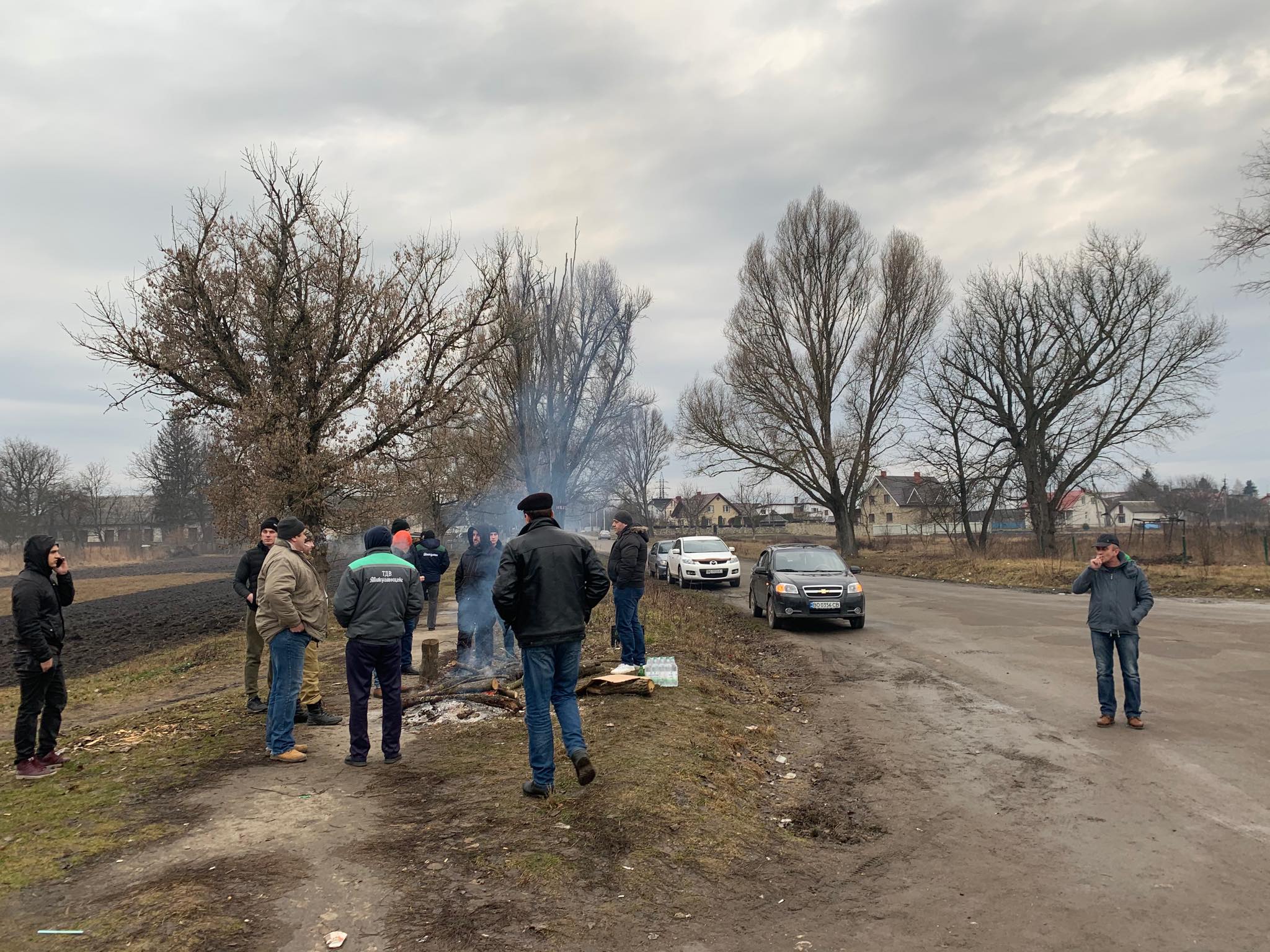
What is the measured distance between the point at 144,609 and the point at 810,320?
29.8 meters

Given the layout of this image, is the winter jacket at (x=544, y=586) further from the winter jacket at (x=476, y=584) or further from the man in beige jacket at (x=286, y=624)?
the winter jacket at (x=476, y=584)

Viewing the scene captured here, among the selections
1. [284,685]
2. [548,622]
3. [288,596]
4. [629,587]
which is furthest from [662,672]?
[288,596]

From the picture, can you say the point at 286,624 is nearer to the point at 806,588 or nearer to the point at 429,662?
the point at 429,662

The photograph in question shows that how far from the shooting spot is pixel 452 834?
4.94 meters

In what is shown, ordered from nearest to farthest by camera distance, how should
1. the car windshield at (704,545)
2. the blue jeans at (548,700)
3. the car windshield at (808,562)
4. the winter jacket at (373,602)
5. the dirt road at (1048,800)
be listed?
1. the dirt road at (1048,800)
2. the blue jeans at (548,700)
3. the winter jacket at (373,602)
4. the car windshield at (808,562)
5. the car windshield at (704,545)

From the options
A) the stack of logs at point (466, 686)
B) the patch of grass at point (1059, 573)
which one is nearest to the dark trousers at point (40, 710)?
the stack of logs at point (466, 686)

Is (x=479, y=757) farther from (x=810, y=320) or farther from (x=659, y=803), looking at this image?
(x=810, y=320)

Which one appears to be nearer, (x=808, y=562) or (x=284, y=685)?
(x=284, y=685)

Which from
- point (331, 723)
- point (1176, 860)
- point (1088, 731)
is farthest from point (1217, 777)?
point (331, 723)

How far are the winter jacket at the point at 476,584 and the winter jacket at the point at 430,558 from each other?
146cm

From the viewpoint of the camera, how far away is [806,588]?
1524cm

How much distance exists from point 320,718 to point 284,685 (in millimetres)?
1444

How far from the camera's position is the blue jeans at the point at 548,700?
5520 millimetres

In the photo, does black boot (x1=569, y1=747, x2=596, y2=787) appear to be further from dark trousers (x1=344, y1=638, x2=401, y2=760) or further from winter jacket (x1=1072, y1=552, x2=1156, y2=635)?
winter jacket (x1=1072, y1=552, x2=1156, y2=635)
